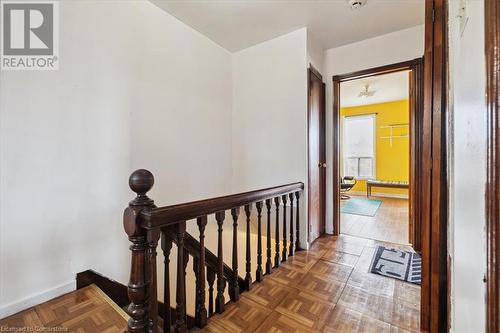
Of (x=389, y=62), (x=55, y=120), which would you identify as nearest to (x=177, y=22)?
(x=55, y=120)

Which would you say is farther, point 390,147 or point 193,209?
point 390,147

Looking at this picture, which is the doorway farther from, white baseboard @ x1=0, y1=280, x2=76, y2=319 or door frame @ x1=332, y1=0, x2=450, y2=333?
white baseboard @ x1=0, y1=280, x2=76, y2=319

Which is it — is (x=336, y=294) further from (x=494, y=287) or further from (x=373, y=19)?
(x=373, y=19)

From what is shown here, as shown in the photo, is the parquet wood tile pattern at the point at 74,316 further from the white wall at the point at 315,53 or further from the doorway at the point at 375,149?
the doorway at the point at 375,149

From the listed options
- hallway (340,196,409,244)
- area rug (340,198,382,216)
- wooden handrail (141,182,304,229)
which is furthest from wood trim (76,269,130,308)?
area rug (340,198,382,216)

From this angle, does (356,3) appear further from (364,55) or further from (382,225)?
(382,225)

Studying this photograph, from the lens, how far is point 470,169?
633 mm

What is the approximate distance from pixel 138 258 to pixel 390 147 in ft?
21.9

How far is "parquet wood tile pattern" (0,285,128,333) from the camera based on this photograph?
1200 millimetres

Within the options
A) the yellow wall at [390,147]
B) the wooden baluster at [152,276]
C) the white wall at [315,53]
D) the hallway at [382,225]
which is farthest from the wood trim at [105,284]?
the yellow wall at [390,147]

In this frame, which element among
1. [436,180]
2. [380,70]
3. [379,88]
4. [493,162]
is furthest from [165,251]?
[379,88]

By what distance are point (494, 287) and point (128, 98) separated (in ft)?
7.62

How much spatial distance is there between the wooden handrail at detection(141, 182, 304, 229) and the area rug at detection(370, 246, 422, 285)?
49.9 inches

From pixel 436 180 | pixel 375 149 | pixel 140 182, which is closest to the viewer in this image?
pixel 140 182
